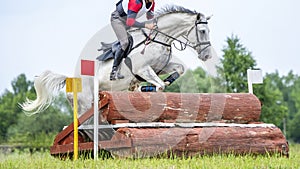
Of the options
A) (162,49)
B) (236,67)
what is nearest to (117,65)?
(162,49)

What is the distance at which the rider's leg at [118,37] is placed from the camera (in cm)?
637

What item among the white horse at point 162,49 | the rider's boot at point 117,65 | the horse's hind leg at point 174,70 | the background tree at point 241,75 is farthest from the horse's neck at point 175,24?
the background tree at point 241,75

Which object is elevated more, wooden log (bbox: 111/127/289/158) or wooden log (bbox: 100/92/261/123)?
wooden log (bbox: 100/92/261/123)

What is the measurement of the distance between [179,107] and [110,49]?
1.62m

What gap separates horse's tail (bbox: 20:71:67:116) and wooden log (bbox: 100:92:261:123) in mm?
1480

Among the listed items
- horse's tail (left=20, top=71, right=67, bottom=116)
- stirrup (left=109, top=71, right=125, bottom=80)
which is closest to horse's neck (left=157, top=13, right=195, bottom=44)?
stirrup (left=109, top=71, right=125, bottom=80)

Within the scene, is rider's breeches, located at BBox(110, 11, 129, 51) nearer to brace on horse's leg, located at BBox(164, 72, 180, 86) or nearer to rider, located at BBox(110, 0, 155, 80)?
rider, located at BBox(110, 0, 155, 80)

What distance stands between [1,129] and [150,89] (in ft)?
99.7

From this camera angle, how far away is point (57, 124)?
31.3 metres

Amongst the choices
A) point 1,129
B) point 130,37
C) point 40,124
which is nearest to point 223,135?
point 130,37

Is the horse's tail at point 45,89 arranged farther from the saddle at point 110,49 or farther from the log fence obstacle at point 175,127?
the log fence obstacle at point 175,127

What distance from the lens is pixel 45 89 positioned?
6.83 m

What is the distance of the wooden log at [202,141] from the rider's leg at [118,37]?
1.34 m

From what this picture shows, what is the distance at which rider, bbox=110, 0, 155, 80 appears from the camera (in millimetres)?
6207
